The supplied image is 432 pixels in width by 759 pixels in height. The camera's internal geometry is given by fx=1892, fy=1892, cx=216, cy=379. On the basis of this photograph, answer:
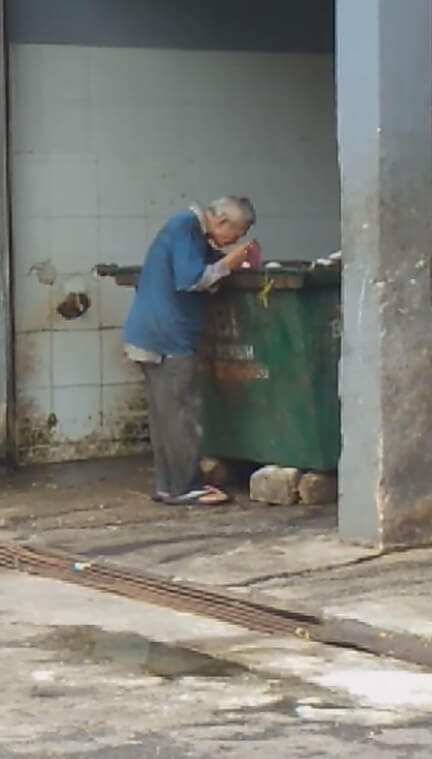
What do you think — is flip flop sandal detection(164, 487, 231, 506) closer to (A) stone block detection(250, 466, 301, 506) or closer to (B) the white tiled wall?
(A) stone block detection(250, 466, 301, 506)

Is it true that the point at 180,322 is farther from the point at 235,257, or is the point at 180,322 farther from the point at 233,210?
the point at 233,210

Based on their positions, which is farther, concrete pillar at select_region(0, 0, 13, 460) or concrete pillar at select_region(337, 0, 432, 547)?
concrete pillar at select_region(0, 0, 13, 460)

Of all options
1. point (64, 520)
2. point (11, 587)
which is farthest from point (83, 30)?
point (11, 587)

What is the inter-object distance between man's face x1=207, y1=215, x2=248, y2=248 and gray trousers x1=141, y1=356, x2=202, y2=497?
2.29ft

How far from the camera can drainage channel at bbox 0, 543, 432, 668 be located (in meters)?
7.53

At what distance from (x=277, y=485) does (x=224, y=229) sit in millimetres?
1464

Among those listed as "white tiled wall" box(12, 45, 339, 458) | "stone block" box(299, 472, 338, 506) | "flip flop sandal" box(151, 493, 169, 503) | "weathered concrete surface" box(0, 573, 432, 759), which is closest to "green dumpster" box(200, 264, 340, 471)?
"stone block" box(299, 472, 338, 506)

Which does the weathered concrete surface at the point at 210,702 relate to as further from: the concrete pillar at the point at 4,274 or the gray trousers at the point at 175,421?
the concrete pillar at the point at 4,274

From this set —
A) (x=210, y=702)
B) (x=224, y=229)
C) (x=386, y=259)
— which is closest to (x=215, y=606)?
(x=210, y=702)

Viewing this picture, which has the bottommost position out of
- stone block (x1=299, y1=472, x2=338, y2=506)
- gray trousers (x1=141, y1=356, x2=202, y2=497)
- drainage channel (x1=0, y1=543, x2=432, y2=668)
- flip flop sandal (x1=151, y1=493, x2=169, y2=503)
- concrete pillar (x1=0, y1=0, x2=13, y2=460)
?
drainage channel (x1=0, y1=543, x2=432, y2=668)

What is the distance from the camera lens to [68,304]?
12.3 m

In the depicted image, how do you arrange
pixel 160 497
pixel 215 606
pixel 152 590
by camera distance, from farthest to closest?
1. pixel 160 497
2. pixel 152 590
3. pixel 215 606

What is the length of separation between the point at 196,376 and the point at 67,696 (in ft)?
13.8

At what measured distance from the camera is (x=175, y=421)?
10703 mm
